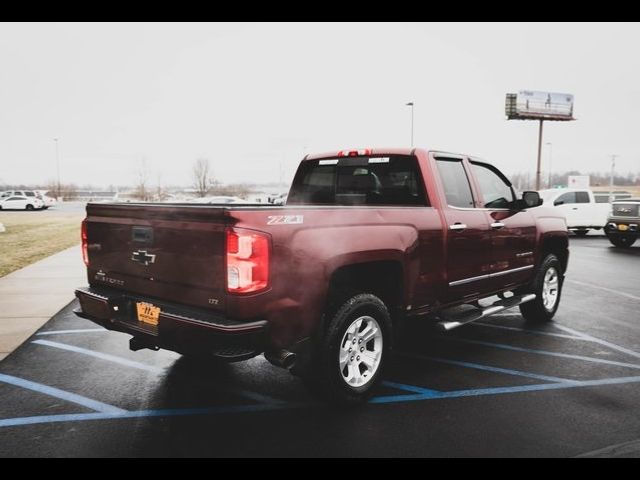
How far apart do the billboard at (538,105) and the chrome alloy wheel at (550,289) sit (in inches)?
1810

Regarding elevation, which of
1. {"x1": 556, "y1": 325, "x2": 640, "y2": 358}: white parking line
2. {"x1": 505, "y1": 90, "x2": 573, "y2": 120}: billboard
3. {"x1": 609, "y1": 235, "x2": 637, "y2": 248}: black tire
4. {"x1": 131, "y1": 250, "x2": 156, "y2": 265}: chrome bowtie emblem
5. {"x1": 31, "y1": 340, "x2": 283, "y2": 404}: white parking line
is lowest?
{"x1": 31, "y1": 340, "x2": 283, "y2": 404}: white parking line

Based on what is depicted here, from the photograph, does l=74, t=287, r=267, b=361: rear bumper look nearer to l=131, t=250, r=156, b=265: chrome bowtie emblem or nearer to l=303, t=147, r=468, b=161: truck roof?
l=131, t=250, r=156, b=265: chrome bowtie emblem

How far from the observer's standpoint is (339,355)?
3773mm

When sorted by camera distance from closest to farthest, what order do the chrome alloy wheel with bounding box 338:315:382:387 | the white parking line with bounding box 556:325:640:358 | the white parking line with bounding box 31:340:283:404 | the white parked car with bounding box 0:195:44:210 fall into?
the chrome alloy wheel with bounding box 338:315:382:387 < the white parking line with bounding box 31:340:283:404 < the white parking line with bounding box 556:325:640:358 < the white parked car with bounding box 0:195:44:210

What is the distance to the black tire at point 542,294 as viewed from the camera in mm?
6359

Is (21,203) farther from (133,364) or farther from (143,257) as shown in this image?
(143,257)

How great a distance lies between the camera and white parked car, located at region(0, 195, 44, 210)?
136ft

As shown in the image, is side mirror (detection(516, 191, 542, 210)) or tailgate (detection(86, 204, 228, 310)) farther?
side mirror (detection(516, 191, 542, 210))

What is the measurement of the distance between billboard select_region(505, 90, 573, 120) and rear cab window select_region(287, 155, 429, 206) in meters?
48.0

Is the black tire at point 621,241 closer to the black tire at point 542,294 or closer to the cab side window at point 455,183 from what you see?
the black tire at point 542,294

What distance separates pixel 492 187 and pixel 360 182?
5.44 feet

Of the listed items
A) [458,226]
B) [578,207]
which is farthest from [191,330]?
[578,207]

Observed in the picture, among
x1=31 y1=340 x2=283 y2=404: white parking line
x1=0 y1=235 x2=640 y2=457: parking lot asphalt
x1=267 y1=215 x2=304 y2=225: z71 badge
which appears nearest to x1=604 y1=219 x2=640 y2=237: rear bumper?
x1=0 y1=235 x2=640 y2=457: parking lot asphalt

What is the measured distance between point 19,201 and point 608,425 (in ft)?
154
